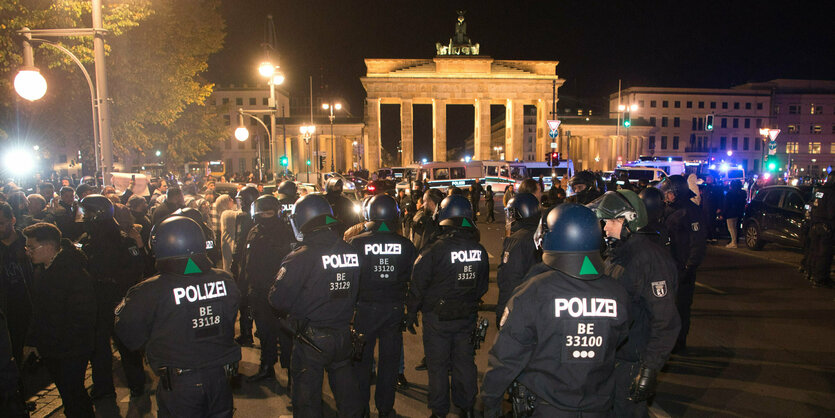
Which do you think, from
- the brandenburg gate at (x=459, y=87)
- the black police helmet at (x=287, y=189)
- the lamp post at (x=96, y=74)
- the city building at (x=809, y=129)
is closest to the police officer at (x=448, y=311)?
the black police helmet at (x=287, y=189)

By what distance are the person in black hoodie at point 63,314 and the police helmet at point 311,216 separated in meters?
2.02

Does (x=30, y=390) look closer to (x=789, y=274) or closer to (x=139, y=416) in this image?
(x=139, y=416)

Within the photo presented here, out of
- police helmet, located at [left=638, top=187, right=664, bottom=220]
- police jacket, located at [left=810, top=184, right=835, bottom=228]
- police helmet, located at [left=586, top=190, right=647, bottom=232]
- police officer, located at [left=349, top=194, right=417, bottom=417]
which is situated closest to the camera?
police helmet, located at [left=586, top=190, right=647, bottom=232]

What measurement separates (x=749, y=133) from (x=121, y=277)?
4115 inches

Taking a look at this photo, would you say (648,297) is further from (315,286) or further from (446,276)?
(315,286)

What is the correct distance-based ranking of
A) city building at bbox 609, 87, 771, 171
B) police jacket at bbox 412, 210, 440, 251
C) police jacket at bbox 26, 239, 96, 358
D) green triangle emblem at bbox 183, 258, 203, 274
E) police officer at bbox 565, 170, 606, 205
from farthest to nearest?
city building at bbox 609, 87, 771, 171 → police officer at bbox 565, 170, 606, 205 → police jacket at bbox 412, 210, 440, 251 → police jacket at bbox 26, 239, 96, 358 → green triangle emblem at bbox 183, 258, 203, 274

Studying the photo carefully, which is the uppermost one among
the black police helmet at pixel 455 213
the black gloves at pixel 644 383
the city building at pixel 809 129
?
the city building at pixel 809 129

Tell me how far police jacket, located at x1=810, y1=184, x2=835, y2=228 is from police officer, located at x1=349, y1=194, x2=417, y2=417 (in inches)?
375

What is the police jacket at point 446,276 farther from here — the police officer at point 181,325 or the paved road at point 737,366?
the police officer at point 181,325

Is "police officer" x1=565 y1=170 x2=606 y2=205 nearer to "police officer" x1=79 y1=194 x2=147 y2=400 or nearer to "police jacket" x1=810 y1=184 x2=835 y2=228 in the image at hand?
"police jacket" x1=810 y1=184 x2=835 y2=228

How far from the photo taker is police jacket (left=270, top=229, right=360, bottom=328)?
385 centimetres

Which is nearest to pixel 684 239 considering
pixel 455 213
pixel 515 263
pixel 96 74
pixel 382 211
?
pixel 515 263

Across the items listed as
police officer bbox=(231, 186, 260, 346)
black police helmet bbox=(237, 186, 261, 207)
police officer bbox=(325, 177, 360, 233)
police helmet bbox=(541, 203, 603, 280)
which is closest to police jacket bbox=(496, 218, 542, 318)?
police helmet bbox=(541, 203, 603, 280)

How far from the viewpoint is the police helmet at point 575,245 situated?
252 cm
